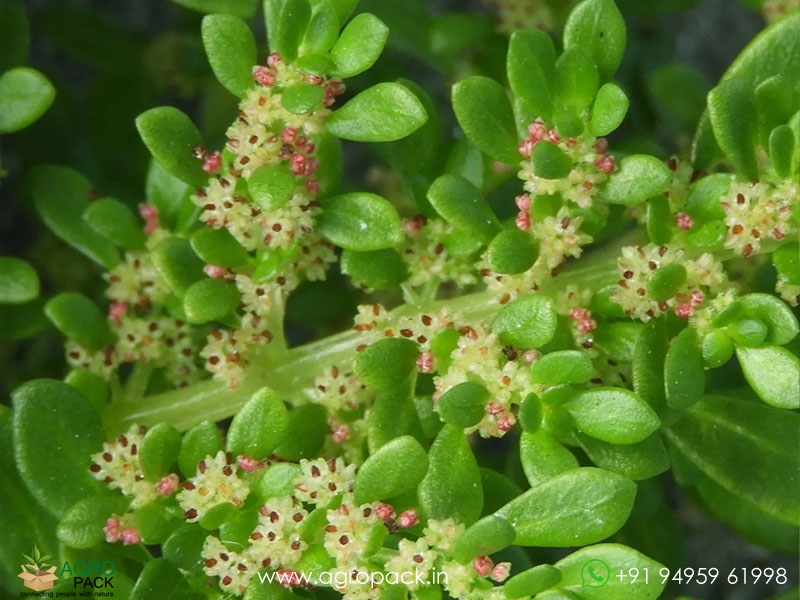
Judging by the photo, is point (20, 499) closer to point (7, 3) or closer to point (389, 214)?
point (389, 214)

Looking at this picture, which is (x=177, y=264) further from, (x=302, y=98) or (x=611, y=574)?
(x=611, y=574)

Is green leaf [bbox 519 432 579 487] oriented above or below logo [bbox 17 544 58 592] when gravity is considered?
above

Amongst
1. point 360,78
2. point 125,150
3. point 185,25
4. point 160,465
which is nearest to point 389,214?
point 160,465

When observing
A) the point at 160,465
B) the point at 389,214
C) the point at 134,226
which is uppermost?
the point at 389,214

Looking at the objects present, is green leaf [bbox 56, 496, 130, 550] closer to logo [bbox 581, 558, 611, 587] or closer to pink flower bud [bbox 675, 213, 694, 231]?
logo [bbox 581, 558, 611, 587]

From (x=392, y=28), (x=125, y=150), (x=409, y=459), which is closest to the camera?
(x=409, y=459)

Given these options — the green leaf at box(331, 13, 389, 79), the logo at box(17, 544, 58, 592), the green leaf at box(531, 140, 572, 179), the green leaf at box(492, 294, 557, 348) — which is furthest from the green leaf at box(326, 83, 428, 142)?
the logo at box(17, 544, 58, 592)
